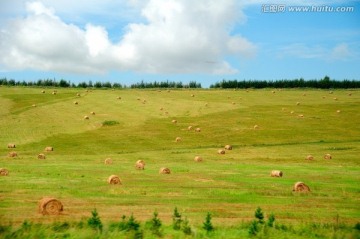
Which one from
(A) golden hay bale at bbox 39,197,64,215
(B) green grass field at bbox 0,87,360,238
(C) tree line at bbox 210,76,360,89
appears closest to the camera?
(A) golden hay bale at bbox 39,197,64,215

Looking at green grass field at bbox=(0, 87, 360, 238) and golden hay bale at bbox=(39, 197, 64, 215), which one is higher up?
golden hay bale at bbox=(39, 197, 64, 215)

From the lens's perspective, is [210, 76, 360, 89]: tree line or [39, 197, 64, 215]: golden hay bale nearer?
[39, 197, 64, 215]: golden hay bale

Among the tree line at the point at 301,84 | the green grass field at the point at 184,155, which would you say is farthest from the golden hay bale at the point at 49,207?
the tree line at the point at 301,84

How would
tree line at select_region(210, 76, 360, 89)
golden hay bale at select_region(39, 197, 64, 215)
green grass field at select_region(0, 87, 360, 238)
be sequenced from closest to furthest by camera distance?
golden hay bale at select_region(39, 197, 64, 215) < green grass field at select_region(0, 87, 360, 238) < tree line at select_region(210, 76, 360, 89)

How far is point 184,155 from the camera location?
43281 millimetres

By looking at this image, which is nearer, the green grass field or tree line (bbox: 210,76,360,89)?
the green grass field

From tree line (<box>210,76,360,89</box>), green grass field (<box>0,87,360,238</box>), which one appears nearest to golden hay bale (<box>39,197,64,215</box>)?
green grass field (<box>0,87,360,238</box>)

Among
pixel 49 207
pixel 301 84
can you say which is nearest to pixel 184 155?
pixel 49 207

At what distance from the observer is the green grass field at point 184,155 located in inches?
760

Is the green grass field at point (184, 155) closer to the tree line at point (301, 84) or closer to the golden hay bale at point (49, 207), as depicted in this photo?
the golden hay bale at point (49, 207)

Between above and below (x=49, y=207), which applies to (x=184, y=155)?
below

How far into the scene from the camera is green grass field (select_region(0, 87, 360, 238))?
760 inches

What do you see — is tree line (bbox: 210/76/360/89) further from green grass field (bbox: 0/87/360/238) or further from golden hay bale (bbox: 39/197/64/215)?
golden hay bale (bbox: 39/197/64/215)

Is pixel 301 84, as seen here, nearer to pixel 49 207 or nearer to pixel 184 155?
pixel 184 155
